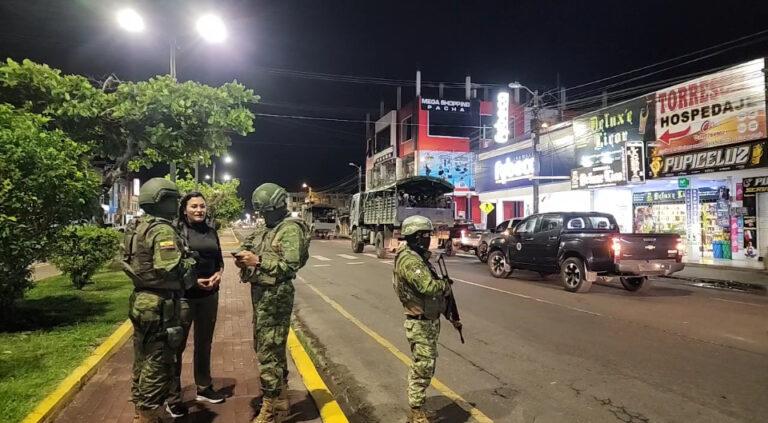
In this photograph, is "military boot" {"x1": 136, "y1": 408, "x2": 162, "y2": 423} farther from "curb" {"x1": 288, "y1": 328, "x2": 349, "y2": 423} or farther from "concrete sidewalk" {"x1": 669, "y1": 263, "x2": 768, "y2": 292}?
"concrete sidewalk" {"x1": 669, "y1": 263, "x2": 768, "y2": 292}

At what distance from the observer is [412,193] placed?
70.1 ft

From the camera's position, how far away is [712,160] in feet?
56.1

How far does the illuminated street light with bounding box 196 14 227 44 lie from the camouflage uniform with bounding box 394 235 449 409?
9.12 m

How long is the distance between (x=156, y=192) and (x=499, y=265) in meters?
12.1

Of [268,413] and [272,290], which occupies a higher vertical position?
[272,290]

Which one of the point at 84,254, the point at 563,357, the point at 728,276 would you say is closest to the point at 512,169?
the point at 728,276

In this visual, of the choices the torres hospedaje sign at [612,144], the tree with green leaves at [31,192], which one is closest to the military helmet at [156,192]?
the tree with green leaves at [31,192]

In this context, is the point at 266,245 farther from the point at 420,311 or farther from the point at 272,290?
the point at 420,311

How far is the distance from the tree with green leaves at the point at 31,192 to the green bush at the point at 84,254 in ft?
9.96

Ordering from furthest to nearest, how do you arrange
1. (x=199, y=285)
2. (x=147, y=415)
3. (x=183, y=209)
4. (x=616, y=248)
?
1. (x=616, y=248)
2. (x=183, y=209)
3. (x=199, y=285)
4. (x=147, y=415)

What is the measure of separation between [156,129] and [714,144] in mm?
17149

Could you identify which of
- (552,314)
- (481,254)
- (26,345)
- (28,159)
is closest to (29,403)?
(26,345)

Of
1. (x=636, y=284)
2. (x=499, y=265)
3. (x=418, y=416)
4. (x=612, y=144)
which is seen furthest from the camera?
(x=612, y=144)

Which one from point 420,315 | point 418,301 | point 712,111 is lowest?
point 420,315
